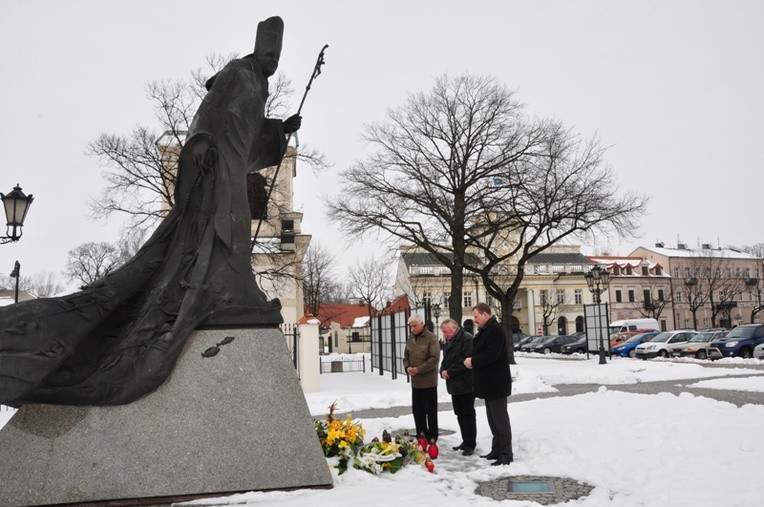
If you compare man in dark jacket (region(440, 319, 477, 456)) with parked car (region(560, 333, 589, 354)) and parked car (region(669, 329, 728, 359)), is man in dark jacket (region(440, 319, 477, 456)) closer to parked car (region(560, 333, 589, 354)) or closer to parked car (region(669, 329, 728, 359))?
parked car (region(669, 329, 728, 359))

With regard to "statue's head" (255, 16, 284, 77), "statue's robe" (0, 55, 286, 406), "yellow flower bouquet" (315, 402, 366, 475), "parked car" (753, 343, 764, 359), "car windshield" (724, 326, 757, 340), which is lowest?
"parked car" (753, 343, 764, 359)

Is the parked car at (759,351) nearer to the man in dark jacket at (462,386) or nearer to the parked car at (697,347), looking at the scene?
the parked car at (697,347)

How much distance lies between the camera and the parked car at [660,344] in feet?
102

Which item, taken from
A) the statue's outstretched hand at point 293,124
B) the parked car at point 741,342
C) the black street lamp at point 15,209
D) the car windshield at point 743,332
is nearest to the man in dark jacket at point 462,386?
the statue's outstretched hand at point 293,124

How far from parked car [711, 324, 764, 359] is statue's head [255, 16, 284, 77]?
2910 cm

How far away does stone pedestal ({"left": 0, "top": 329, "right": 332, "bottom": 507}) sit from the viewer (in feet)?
16.2

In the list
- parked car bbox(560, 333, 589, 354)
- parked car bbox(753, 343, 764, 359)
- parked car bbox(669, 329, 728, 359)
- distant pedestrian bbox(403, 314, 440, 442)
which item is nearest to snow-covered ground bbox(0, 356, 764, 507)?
distant pedestrian bbox(403, 314, 440, 442)

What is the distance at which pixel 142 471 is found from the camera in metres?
5.02

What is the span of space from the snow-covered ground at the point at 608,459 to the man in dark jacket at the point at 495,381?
257 millimetres

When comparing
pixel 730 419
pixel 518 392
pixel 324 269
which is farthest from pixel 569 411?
pixel 324 269

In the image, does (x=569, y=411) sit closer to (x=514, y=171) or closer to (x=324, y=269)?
(x=514, y=171)

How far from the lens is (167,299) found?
5543mm

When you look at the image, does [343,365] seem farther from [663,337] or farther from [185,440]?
[185,440]

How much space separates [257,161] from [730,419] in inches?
278
